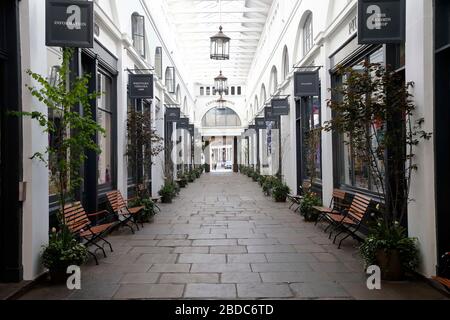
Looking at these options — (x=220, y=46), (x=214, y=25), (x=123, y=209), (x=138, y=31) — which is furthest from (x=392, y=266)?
(x=214, y=25)

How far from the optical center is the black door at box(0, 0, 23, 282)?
4465 millimetres

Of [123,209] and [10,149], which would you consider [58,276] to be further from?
[123,209]

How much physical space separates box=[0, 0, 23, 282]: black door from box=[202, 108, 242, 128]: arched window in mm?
32743

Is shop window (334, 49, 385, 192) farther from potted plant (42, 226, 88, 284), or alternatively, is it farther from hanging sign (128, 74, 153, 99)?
hanging sign (128, 74, 153, 99)

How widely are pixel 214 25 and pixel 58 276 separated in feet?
62.6

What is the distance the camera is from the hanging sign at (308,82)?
9.61m

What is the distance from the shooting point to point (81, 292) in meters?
4.34

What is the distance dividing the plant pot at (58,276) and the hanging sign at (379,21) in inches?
175

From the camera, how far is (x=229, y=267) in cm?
530

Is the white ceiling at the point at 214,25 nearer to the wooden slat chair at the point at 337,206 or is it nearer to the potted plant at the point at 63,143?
the wooden slat chair at the point at 337,206
